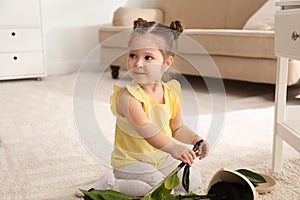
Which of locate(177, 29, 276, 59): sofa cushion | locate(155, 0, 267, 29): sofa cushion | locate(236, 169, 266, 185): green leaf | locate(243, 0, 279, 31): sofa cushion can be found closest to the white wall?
locate(155, 0, 267, 29): sofa cushion

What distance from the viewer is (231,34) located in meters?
2.35

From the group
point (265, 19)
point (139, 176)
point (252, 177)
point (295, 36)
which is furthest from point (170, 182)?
point (265, 19)

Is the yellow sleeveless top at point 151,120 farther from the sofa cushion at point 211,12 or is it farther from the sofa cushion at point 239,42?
the sofa cushion at point 211,12

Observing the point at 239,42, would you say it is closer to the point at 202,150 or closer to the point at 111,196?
the point at 202,150

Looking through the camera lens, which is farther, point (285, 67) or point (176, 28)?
point (285, 67)

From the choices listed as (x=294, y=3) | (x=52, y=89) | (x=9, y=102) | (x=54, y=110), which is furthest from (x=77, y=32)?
(x=294, y=3)

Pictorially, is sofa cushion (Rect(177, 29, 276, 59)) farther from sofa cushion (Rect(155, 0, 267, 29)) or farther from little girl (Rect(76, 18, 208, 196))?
little girl (Rect(76, 18, 208, 196))

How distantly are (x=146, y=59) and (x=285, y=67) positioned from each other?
452mm

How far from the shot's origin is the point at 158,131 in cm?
90

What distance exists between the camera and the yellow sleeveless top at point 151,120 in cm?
93

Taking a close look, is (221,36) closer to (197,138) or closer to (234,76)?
(234,76)

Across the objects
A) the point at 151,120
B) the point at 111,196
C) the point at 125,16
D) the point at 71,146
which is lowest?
the point at 71,146

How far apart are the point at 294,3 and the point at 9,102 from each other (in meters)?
1.71

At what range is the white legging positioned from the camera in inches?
38.4
